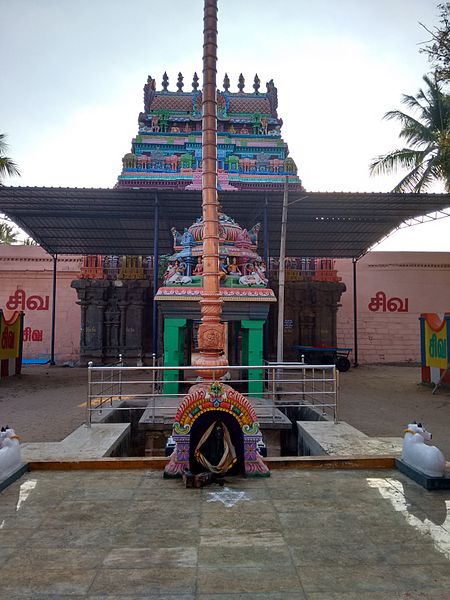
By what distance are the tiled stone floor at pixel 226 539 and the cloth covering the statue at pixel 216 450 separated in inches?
8.5

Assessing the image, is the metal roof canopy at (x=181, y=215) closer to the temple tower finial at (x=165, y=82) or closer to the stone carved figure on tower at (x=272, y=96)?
the stone carved figure on tower at (x=272, y=96)

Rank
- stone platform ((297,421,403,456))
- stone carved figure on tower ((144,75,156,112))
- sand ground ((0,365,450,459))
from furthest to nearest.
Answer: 1. stone carved figure on tower ((144,75,156,112))
2. sand ground ((0,365,450,459))
3. stone platform ((297,421,403,456))

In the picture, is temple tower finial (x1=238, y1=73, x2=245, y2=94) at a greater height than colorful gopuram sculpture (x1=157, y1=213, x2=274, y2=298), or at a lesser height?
greater

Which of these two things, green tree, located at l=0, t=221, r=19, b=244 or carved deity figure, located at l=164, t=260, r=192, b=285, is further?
green tree, located at l=0, t=221, r=19, b=244

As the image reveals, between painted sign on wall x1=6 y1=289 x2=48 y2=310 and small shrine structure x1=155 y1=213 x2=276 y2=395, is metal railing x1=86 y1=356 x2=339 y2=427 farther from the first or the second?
painted sign on wall x1=6 y1=289 x2=48 y2=310

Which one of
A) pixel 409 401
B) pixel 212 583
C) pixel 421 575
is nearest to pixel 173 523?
pixel 212 583

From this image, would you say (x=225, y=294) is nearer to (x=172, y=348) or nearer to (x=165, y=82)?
(x=172, y=348)

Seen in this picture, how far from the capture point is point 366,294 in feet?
76.0

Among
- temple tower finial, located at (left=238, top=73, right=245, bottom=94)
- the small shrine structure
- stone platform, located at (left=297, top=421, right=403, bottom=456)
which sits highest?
temple tower finial, located at (left=238, top=73, right=245, bottom=94)

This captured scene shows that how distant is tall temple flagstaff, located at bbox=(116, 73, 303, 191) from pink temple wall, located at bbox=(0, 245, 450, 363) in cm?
595

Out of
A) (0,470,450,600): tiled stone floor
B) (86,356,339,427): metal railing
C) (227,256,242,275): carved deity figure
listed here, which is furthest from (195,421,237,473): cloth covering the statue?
(227,256,242,275): carved deity figure

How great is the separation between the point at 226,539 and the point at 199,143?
75.8 ft

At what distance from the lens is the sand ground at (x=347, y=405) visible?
780cm

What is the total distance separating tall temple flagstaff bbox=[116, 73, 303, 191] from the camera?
2283 cm
